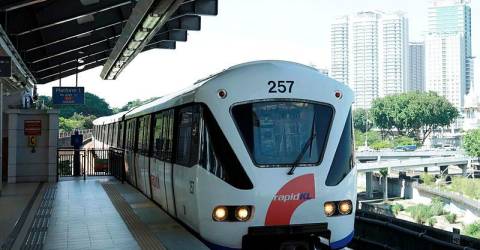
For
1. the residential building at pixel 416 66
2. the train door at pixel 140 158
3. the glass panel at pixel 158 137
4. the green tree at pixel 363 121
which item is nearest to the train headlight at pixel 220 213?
the glass panel at pixel 158 137

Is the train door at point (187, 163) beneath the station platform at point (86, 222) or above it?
above

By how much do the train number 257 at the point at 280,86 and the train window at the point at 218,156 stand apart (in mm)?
825

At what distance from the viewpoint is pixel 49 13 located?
1168 cm

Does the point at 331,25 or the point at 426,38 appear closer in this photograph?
the point at 331,25

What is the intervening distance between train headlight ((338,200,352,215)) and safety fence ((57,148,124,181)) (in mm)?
11252

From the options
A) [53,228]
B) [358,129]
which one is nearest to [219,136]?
[53,228]

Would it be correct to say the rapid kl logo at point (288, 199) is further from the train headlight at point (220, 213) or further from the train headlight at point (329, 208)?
the train headlight at point (220, 213)

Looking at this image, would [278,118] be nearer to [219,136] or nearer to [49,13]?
[219,136]

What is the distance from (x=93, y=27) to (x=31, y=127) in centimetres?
447

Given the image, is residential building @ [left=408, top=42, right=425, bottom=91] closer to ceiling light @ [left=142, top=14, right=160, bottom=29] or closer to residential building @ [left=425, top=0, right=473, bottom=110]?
residential building @ [left=425, top=0, right=473, bottom=110]

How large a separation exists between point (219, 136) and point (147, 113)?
5274mm

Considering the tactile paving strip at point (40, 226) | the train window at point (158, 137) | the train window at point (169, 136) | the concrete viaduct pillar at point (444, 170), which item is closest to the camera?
the tactile paving strip at point (40, 226)

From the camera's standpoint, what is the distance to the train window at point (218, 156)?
20.0 feet

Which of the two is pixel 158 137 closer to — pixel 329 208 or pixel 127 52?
pixel 127 52
